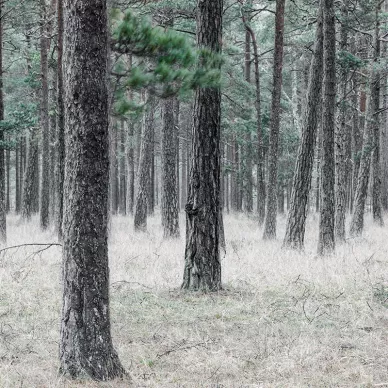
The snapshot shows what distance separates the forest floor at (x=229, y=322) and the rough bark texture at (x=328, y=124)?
57 cm

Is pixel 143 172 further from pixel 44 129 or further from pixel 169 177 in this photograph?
pixel 44 129

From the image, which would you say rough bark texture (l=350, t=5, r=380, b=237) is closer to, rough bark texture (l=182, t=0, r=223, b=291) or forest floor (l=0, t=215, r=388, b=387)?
forest floor (l=0, t=215, r=388, b=387)

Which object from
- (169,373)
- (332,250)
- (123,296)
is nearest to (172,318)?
(123,296)

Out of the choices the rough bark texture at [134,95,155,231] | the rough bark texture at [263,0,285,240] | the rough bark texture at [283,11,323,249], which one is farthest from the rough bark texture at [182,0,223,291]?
the rough bark texture at [134,95,155,231]

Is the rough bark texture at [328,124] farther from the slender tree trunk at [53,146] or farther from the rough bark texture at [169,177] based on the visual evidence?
the slender tree trunk at [53,146]

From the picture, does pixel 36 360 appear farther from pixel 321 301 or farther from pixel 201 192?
pixel 321 301

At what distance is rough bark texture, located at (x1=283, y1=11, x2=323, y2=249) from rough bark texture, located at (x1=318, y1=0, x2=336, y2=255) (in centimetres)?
115

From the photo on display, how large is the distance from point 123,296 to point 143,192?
9907 mm

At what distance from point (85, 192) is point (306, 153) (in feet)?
29.9

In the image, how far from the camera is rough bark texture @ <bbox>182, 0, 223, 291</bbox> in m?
8.05

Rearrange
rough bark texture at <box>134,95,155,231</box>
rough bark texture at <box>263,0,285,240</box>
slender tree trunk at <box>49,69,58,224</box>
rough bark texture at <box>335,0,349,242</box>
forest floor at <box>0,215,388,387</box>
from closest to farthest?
1. forest floor at <box>0,215,388,387</box>
2. rough bark texture at <box>335,0,349,242</box>
3. rough bark texture at <box>263,0,285,240</box>
4. rough bark texture at <box>134,95,155,231</box>
5. slender tree trunk at <box>49,69,58,224</box>

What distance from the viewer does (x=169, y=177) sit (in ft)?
50.3

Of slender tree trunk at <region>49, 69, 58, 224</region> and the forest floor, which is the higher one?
slender tree trunk at <region>49, 69, 58, 224</region>

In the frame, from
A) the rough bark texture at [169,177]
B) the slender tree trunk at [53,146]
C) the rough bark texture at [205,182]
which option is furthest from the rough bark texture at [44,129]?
the rough bark texture at [205,182]
